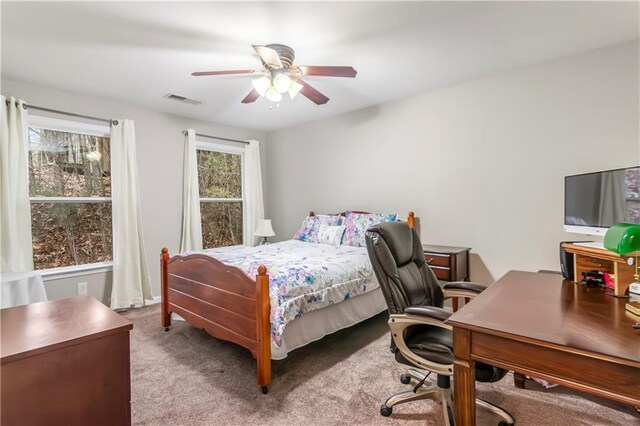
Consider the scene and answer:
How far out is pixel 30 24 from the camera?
6.97 ft

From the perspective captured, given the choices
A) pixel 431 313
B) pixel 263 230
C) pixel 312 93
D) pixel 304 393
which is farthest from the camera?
pixel 263 230

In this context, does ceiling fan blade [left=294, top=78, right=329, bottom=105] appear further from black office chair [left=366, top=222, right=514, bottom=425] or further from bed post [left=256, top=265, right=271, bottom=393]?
bed post [left=256, top=265, right=271, bottom=393]

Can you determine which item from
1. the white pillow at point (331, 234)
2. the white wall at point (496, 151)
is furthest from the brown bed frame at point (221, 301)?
the white wall at point (496, 151)

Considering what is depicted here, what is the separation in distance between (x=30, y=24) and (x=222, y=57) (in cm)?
125

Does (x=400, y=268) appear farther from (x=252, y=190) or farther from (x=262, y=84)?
(x=252, y=190)

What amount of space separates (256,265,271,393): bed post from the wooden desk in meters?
1.20

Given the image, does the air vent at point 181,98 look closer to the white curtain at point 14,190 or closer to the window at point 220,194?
the window at point 220,194

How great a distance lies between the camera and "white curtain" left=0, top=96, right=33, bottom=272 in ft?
9.46

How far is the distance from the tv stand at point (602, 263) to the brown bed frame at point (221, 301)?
174cm

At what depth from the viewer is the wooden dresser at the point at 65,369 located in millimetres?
890

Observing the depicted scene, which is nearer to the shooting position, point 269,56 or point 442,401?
point 442,401

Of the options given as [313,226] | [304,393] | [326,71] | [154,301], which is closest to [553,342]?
[304,393]

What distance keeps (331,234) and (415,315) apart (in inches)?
91.0

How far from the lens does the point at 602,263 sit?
61.7 inches
